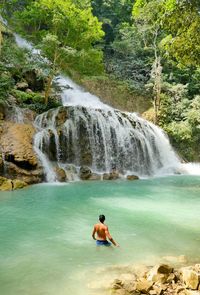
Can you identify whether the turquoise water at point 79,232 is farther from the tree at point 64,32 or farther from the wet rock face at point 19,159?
the tree at point 64,32

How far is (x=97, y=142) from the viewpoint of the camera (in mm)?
19844

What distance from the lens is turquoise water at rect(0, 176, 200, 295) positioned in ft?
19.4

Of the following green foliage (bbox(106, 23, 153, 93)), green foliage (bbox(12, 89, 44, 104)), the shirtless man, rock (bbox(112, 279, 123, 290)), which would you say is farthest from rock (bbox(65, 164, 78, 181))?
green foliage (bbox(106, 23, 153, 93))

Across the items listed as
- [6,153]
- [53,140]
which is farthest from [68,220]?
[53,140]

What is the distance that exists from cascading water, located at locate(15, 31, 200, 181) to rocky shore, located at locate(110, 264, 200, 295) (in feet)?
38.4

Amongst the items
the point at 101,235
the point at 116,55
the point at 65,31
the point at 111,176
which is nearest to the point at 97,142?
the point at 111,176

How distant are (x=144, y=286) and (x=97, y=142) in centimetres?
1495

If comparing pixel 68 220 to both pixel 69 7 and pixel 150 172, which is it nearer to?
pixel 150 172

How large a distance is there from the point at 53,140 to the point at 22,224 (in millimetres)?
9408

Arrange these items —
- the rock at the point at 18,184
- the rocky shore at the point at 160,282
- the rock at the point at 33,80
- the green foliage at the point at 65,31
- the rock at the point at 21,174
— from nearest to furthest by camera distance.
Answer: the rocky shore at the point at 160,282
the rock at the point at 18,184
the rock at the point at 21,174
the green foliage at the point at 65,31
the rock at the point at 33,80

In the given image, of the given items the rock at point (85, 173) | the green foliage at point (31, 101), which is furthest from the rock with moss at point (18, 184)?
the green foliage at point (31, 101)

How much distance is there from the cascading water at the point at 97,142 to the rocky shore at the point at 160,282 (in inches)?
461

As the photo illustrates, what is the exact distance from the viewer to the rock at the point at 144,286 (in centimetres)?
507

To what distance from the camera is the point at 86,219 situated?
9.82 m
